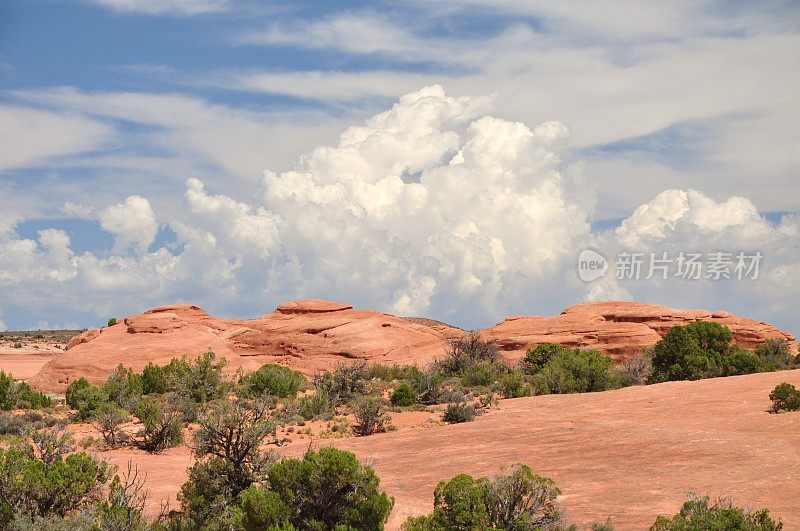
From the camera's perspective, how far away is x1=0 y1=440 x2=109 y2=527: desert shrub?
496 inches

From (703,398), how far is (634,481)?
30.6 feet

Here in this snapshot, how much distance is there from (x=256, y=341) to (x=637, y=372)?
25.1 metres

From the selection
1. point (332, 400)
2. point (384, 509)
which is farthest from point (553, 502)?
point (332, 400)

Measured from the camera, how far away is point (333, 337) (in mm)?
49906

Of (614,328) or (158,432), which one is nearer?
(158,432)

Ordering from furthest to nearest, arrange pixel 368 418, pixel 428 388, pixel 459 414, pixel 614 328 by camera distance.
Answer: pixel 614 328, pixel 428 388, pixel 459 414, pixel 368 418

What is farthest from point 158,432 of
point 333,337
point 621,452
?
point 333,337

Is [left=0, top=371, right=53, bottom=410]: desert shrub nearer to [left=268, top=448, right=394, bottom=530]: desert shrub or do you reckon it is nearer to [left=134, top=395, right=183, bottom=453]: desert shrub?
[left=134, top=395, right=183, bottom=453]: desert shrub

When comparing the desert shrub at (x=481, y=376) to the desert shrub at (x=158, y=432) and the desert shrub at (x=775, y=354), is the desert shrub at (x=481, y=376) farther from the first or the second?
the desert shrub at (x=158, y=432)

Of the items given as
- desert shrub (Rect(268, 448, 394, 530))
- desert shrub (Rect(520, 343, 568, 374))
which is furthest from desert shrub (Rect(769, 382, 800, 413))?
desert shrub (Rect(520, 343, 568, 374))

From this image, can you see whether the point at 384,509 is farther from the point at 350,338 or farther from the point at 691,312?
the point at 691,312

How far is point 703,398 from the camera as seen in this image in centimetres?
2306

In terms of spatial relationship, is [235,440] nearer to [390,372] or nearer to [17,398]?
[17,398]

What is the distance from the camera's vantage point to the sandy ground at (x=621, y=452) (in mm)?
Result: 13734
